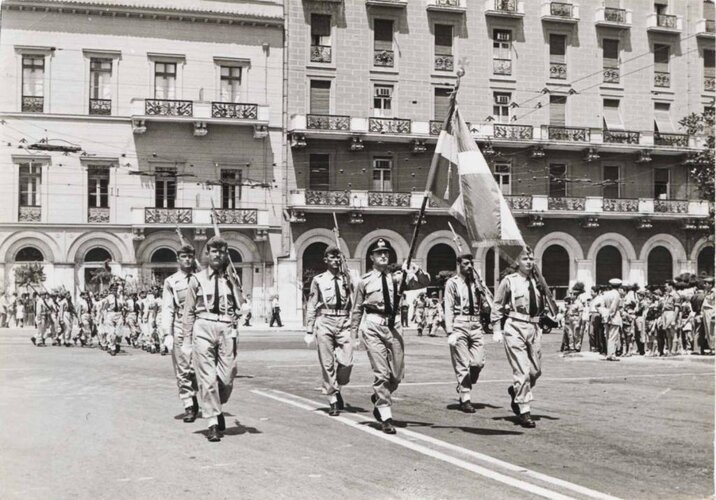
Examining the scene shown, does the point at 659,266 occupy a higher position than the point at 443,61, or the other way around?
the point at 443,61

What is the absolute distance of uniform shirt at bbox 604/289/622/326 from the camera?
19.4m

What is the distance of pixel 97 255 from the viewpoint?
3562cm

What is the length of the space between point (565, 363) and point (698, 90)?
2929 cm

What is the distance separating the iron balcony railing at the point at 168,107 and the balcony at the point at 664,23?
23541mm

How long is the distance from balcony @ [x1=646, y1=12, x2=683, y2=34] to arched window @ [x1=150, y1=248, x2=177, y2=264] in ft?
86.3

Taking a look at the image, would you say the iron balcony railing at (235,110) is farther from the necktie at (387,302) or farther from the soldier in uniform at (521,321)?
the necktie at (387,302)

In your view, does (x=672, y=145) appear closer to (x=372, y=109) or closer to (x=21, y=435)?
(x=372, y=109)

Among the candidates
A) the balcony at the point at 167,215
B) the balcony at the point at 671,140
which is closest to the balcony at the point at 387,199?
the balcony at the point at 167,215

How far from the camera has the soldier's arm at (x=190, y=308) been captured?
29.9ft

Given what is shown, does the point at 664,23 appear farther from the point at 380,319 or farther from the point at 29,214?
the point at 380,319

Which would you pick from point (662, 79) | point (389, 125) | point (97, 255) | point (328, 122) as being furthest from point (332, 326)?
point (662, 79)

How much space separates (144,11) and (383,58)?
10.9 meters

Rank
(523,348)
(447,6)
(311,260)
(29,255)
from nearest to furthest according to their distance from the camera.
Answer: (523,348) < (29,255) < (311,260) < (447,6)

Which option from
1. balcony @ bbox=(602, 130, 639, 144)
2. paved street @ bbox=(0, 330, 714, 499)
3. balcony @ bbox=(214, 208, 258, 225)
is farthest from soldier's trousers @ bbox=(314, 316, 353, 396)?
balcony @ bbox=(602, 130, 639, 144)
